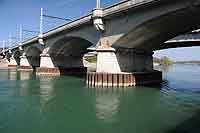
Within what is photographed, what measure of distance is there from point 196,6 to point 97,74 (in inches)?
509

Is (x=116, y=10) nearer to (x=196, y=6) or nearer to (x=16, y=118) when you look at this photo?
(x=196, y=6)

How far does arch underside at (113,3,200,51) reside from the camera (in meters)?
21.3

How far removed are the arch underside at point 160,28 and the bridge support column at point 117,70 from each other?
3.57 ft

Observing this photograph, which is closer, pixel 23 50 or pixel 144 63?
pixel 144 63

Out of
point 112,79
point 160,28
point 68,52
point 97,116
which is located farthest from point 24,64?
point 97,116

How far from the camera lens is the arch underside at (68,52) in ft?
151

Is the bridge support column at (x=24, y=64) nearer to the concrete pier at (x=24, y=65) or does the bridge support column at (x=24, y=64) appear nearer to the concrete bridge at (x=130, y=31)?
the concrete pier at (x=24, y=65)

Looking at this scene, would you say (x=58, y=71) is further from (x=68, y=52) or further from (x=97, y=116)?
(x=97, y=116)

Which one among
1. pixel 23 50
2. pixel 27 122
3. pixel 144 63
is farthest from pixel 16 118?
pixel 23 50

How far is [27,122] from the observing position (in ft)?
40.7

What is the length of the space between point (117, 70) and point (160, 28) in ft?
22.3

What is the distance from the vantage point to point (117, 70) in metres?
28.3

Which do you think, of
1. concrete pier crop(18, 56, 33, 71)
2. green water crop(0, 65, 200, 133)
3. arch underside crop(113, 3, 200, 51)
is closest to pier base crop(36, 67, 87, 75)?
concrete pier crop(18, 56, 33, 71)

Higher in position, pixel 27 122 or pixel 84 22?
pixel 84 22
